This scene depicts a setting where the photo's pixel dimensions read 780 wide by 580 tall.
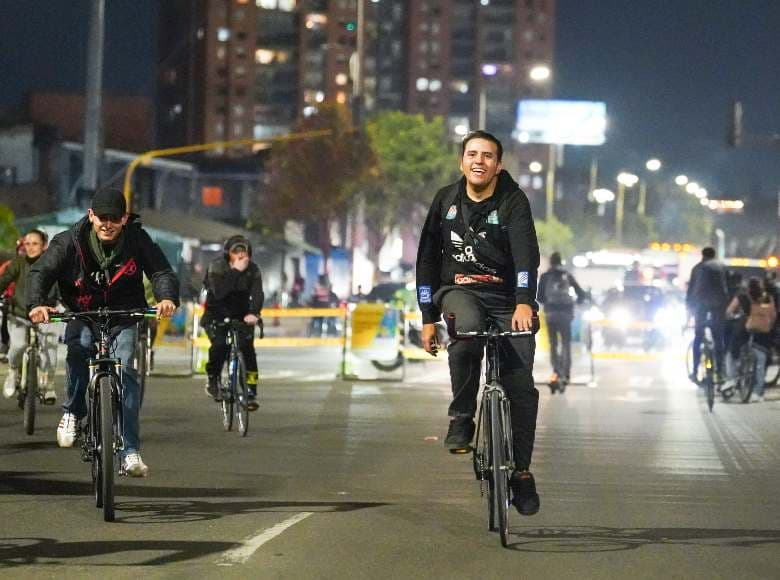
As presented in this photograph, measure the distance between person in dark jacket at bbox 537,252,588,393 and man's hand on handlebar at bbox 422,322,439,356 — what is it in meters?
13.2

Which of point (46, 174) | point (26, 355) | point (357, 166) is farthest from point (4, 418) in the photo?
point (357, 166)

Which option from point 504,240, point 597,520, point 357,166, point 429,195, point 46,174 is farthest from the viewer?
point 429,195

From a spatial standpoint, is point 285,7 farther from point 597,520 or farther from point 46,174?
point 597,520

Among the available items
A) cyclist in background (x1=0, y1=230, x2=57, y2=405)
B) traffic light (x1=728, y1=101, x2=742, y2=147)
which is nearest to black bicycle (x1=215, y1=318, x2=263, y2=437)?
cyclist in background (x1=0, y1=230, x2=57, y2=405)

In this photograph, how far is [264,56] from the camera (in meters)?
184

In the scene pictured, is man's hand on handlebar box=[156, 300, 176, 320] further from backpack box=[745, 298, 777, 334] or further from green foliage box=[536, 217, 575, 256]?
green foliage box=[536, 217, 575, 256]

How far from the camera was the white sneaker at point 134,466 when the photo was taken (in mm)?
10297

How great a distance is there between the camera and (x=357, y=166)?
91375 millimetres

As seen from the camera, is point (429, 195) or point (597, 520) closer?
point (597, 520)

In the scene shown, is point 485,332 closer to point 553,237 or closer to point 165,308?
point 165,308

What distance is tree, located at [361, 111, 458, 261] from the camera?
103 meters

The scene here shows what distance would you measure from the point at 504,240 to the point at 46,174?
70655 millimetres

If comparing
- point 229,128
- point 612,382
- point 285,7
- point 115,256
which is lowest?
point 612,382

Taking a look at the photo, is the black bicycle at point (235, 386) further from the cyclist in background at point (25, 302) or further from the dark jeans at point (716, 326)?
the dark jeans at point (716, 326)
